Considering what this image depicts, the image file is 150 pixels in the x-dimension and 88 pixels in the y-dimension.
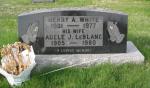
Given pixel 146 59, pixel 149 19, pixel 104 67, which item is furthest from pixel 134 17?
pixel 104 67

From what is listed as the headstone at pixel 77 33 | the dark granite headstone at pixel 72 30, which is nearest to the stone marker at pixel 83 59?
the headstone at pixel 77 33

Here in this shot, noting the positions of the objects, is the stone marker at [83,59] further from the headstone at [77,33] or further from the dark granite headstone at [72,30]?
the dark granite headstone at [72,30]

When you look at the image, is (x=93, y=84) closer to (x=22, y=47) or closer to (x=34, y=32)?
(x=22, y=47)

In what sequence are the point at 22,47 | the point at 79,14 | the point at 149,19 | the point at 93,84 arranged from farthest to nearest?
1. the point at 149,19
2. the point at 79,14
3. the point at 22,47
4. the point at 93,84

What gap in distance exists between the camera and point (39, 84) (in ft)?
19.2

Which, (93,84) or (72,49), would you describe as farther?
(72,49)

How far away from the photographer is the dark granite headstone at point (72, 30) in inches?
277

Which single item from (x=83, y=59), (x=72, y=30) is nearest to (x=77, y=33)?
(x=72, y=30)

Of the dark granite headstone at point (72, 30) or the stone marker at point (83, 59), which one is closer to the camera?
the stone marker at point (83, 59)

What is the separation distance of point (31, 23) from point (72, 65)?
1.07 meters

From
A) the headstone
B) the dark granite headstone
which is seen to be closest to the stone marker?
the headstone

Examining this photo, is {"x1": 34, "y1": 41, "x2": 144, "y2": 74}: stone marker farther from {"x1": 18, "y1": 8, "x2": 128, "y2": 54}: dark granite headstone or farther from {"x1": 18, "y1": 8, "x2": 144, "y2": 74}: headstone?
{"x1": 18, "y1": 8, "x2": 128, "y2": 54}: dark granite headstone

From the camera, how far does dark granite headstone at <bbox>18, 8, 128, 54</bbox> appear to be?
704 centimetres

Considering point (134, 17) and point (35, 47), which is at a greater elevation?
point (35, 47)
